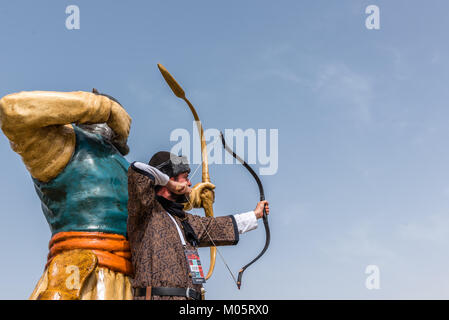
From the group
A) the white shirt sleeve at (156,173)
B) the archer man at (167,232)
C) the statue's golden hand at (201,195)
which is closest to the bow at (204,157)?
the statue's golden hand at (201,195)

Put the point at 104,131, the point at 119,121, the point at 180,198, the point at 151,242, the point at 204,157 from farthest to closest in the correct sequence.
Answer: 1. the point at 204,157
2. the point at 180,198
3. the point at 104,131
4. the point at 119,121
5. the point at 151,242

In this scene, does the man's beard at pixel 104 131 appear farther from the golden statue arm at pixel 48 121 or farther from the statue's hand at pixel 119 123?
the golden statue arm at pixel 48 121

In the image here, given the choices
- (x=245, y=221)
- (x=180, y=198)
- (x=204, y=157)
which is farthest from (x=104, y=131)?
(x=245, y=221)

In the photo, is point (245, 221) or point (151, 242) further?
point (245, 221)

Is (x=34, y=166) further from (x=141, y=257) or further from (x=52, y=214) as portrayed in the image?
(x=141, y=257)

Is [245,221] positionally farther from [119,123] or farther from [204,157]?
[119,123]

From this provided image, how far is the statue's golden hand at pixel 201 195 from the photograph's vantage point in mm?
4082

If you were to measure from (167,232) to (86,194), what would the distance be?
0.54m

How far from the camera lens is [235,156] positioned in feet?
14.5

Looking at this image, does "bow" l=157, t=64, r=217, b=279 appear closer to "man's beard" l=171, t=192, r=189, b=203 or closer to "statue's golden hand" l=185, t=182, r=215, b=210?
"statue's golden hand" l=185, t=182, r=215, b=210

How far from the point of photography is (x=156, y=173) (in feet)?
11.5

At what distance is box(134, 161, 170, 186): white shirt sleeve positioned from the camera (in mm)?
3430
